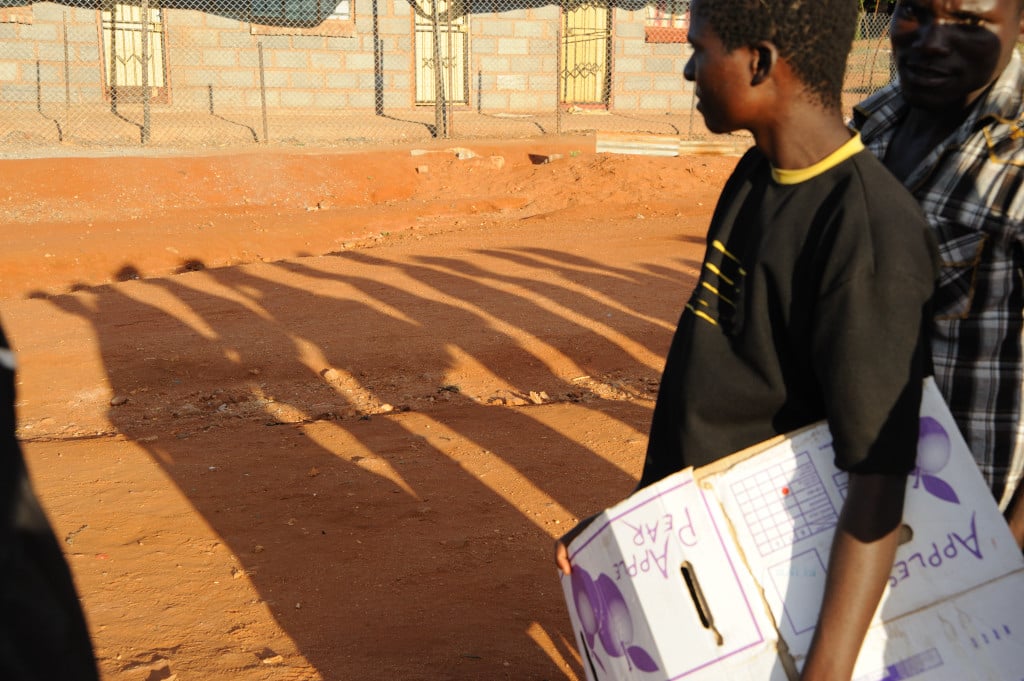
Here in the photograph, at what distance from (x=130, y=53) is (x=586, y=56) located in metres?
8.43

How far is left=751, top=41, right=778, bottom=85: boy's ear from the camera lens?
4.89ft

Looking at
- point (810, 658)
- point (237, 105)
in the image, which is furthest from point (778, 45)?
point (237, 105)

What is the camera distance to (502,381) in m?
6.50

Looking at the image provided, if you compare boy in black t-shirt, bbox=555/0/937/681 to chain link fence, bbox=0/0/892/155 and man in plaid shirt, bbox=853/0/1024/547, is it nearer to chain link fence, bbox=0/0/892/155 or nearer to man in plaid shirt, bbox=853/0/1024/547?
man in plaid shirt, bbox=853/0/1024/547

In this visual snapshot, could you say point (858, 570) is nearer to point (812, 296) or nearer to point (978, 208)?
point (812, 296)

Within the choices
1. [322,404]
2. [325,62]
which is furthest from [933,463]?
[325,62]

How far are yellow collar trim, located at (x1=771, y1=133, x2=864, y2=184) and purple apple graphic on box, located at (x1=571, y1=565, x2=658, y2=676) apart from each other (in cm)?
71

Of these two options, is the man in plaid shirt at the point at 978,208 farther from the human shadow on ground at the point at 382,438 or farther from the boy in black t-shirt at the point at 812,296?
the human shadow on ground at the point at 382,438

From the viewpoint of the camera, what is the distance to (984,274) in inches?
73.9

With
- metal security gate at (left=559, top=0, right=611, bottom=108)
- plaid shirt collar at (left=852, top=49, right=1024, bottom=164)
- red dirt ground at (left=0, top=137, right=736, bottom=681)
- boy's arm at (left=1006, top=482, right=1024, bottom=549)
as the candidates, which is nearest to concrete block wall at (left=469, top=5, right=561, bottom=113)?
metal security gate at (left=559, top=0, right=611, bottom=108)

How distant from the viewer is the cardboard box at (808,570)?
4.88 feet

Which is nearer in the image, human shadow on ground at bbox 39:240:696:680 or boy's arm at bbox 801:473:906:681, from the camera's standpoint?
boy's arm at bbox 801:473:906:681

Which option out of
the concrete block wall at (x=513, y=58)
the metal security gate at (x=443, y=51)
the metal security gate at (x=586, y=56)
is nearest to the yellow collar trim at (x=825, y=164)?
the metal security gate at (x=443, y=51)

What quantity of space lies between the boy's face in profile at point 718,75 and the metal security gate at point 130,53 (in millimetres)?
16217
